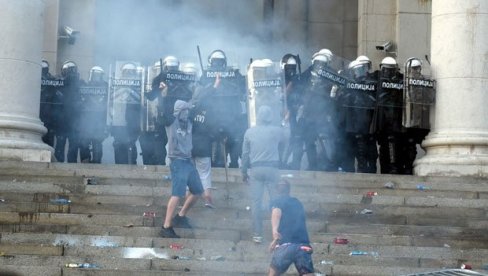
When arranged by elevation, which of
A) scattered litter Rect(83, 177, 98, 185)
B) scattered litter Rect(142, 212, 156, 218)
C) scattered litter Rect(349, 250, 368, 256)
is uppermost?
scattered litter Rect(83, 177, 98, 185)

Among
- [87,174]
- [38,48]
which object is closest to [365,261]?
[87,174]

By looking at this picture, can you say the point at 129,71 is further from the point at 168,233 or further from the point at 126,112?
the point at 168,233

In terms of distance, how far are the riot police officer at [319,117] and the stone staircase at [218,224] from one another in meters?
1.68

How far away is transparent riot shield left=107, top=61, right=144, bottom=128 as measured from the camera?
18609 millimetres

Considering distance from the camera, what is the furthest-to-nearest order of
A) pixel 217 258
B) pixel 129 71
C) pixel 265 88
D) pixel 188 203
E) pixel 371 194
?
pixel 129 71 < pixel 265 88 < pixel 371 194 < pixel 188 203 < pixel 217 258

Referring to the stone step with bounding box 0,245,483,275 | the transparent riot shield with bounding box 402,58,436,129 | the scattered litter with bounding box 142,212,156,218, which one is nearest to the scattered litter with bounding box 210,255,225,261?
the stone step with bounding box 0,245,483,275

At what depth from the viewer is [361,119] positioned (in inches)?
717

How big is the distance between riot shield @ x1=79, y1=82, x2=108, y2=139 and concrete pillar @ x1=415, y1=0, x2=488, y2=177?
4.87m

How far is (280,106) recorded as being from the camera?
1769 cm

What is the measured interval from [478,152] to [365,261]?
17.1ft

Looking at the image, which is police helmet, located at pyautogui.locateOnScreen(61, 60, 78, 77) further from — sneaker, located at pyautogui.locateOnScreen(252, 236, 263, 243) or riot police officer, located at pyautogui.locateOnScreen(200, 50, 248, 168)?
sneaker, located at pyautogui.locateOnScreen(252, 236, 263, 243)

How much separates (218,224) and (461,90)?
546 cm

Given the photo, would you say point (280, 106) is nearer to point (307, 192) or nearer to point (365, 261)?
point (307, 192)

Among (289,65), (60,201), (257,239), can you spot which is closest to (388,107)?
(289,65)
